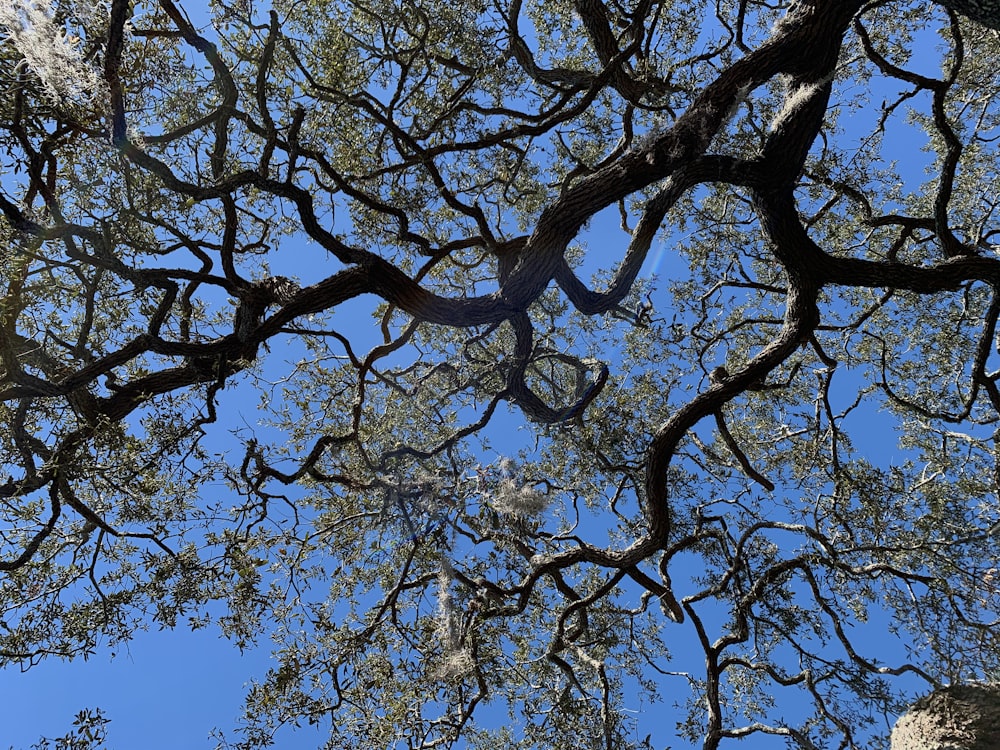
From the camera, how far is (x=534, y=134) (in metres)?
6.72

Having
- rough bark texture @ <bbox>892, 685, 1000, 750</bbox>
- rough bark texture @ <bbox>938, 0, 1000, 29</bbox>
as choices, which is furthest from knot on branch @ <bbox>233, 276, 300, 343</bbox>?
rough bark texture @ <bbox>892, 685, 1000, 750</bbox>

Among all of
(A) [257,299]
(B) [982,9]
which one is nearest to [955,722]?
(B) [982,9]

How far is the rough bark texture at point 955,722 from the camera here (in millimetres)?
4305

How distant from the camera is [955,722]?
174 inches

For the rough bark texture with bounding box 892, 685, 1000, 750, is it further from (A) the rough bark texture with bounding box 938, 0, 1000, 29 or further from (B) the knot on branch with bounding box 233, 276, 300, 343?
(B) the knot on branch with bounding box 233, 276, 300, 343

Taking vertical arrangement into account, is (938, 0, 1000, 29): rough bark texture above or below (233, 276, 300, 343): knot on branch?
below

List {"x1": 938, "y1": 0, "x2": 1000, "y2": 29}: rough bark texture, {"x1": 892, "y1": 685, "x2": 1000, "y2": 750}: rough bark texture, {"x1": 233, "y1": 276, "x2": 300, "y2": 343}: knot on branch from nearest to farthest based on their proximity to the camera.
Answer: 1. {"x1": 938, "y1": 0, "x2": 1000, "y2": 29}: rough bark texture
2. {"x1": 892, "y1": 685, "x2": 1000, "y2": 750}: rough bark texture
3. {"x1": 233, "y1": 276, "x2": 300, "y2": 343}: knot on branch

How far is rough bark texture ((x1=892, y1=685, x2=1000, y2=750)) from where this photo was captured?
4305 millimetres

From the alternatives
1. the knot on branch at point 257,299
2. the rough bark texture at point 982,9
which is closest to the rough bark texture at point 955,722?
the rough bark texture at point 982,9

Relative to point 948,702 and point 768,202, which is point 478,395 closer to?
point 768,202

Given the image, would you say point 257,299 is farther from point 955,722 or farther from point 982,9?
point 955,722

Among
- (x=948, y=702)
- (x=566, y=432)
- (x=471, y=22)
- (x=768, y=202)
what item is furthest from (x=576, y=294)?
(x=948, y=702)

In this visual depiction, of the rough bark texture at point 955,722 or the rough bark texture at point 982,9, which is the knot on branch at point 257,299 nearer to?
the rough bark texture at point 982,9

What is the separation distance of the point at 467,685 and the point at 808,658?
3207mm
